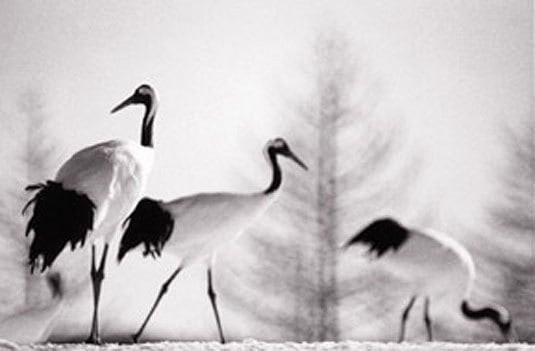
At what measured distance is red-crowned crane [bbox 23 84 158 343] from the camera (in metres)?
3.56

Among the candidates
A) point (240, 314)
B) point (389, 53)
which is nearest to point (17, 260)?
point (240, 314)

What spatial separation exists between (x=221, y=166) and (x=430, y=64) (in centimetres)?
94

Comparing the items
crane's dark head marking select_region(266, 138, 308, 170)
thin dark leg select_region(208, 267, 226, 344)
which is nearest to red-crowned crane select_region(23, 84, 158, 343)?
thin dark leg select_region(208, 267, 226, 344)

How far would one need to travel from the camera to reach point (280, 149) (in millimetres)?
3949

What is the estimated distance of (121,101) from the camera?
12.5ft

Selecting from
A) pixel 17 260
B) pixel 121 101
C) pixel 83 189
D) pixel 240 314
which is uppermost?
pixel 121 101

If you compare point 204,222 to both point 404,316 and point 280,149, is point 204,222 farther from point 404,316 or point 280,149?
point 404,316

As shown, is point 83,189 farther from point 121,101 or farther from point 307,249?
Answer: point 307,249

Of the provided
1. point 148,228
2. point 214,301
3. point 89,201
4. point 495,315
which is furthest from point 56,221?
point 495,315

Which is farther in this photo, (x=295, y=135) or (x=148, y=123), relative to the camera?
(x=295, y=135)

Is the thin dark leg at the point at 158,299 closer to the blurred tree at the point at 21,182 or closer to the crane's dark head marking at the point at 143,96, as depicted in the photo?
the blurred tree at the point at 21,182

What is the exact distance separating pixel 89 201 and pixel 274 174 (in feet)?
2.35

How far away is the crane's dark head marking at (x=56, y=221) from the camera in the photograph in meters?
3.55

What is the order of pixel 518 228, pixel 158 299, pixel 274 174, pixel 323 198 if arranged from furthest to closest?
pixel 518 228 → pixel 323 198 → pixel 274 174 → pixel 158 299
